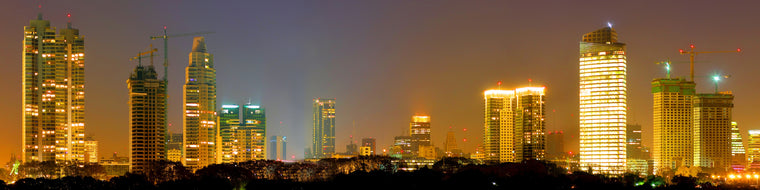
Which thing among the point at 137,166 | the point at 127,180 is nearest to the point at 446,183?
the point at 127,180

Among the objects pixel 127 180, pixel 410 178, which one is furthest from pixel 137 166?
pixel 410 178

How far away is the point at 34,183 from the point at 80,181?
22.0 feet

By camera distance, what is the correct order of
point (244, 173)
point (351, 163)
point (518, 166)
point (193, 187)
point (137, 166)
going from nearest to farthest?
point (193, 187) < point (244, 173) < point (518, 166) < point (351, 163) < point (137, 166)

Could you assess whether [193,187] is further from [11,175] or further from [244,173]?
[11,175]

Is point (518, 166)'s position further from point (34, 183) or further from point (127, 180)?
point (34, 183)

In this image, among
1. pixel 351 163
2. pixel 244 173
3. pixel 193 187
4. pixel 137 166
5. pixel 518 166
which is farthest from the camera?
pixel 137 166

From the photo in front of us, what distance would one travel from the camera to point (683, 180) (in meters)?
164

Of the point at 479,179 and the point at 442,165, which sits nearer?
the point at 479,179

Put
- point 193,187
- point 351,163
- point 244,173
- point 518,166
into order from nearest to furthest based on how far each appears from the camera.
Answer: point 193,187 → point 244,173 → point 518,166 → point 351,163

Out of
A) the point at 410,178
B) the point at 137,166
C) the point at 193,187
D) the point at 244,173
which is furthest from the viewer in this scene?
the point at 137,166

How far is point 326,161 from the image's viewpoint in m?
199

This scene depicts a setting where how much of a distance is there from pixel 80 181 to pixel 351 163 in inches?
2443

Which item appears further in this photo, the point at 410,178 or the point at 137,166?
the point at 137,166

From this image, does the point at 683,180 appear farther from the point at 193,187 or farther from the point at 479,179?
the point at 193,187
